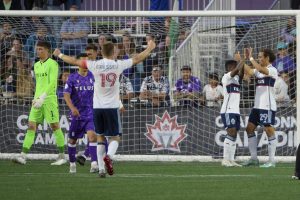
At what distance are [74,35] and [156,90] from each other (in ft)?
7.34

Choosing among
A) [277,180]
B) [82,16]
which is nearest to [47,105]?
[82,16]

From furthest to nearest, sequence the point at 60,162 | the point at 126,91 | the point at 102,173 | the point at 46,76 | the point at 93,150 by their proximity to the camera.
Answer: the point at 126,91, the point at 60,162, the point at 46,76, the point at 93,150, the point at 102,173

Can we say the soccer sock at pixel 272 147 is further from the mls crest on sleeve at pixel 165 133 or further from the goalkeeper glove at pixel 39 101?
the goalkeeper glove at pixel 39 101

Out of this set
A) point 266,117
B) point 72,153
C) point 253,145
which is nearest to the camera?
point 72,153

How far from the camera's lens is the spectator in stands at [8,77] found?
23.7 m

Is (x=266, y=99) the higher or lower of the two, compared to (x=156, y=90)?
lower

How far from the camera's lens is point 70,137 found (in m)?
20.5

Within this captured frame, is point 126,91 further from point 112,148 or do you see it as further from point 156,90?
point 112,148

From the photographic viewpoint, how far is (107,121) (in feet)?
58.2

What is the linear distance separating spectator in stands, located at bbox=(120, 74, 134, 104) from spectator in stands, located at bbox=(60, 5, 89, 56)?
1.19 metres

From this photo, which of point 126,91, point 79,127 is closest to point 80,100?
point 79,127

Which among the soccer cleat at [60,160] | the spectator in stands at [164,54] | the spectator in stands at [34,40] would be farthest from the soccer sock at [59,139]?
the spectator in stands at [164,54]

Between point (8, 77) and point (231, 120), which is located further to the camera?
point (8, 77)

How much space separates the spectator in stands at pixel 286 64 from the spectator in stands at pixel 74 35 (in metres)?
4.27
